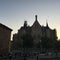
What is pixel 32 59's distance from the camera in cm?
1981

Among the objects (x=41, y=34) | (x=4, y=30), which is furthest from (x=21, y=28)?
(x=4, y=30)

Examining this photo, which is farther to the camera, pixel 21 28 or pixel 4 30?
pixel 21 28

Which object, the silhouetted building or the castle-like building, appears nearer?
the silhouetted building

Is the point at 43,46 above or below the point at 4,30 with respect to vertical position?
below

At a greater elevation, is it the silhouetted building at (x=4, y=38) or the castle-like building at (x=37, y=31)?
the castle-like building at (x=37, y=31)

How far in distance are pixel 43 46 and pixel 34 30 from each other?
16158mm

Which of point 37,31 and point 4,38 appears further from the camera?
point 37,31

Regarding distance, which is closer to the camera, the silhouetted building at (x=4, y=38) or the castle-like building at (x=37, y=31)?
the silhouetted building at (x=4, y=38)

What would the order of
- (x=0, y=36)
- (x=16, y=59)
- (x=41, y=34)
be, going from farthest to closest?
(x=41, y=34) < (x=0, y=36) < (x=16, y=59)

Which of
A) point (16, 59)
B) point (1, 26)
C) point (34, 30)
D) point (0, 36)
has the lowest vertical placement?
point (16, 59)

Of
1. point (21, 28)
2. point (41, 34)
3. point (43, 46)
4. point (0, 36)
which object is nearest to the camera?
point (0, 36)

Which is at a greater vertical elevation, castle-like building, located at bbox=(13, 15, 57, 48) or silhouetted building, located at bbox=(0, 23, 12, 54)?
castle-like building, located at bbox=(13, 15, 57, 48)

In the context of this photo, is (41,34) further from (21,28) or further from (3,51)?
(3,51)

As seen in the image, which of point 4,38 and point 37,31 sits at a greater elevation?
point 37,31
